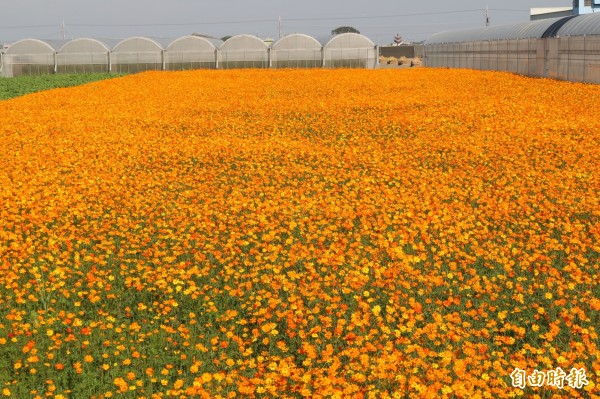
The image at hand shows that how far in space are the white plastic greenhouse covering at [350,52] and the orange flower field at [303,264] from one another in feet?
142

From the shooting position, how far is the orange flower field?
22.0 feet

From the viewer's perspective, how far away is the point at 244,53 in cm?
6306

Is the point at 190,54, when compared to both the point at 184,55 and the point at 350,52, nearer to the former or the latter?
the point at 184,55

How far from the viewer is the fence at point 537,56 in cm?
3688

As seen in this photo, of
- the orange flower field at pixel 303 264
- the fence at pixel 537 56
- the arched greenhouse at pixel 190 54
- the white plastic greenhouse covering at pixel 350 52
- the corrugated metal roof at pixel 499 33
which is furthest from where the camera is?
the white plastic greenhouse covering at pixel 350 52

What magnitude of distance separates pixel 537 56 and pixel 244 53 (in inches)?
1125

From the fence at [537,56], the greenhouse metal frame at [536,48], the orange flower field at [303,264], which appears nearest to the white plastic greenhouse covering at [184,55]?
the fence at [537,56]

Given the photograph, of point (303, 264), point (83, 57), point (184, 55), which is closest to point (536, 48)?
point (184, 55)

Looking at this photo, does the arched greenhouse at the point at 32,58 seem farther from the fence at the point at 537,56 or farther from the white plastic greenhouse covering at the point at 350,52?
the fence at the point at 537,56

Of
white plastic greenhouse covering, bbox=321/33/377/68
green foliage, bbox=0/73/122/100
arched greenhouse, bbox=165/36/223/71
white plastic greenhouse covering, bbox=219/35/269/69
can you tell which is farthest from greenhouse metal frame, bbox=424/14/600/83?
green foliage, bbox=0/73/122/100

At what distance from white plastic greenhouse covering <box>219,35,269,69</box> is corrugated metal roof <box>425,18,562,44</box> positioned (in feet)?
63.3

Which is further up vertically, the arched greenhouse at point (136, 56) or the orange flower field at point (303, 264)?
the arched greenhouse at point (136, 56)

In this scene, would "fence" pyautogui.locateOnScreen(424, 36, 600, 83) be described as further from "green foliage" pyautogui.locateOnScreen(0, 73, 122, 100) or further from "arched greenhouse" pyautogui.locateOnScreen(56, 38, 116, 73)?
"arched greenhouse" pyautogui.locateOnScreen(56, 38, 116, 73)

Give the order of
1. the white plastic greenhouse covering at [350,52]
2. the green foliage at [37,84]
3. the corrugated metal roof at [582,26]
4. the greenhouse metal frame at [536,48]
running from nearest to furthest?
the corrugated metal roof at [582,26], the greenhouse metal frame at [536,48], the green foliage at [37,84], the white plastic greenhouse covering at [350,52]
